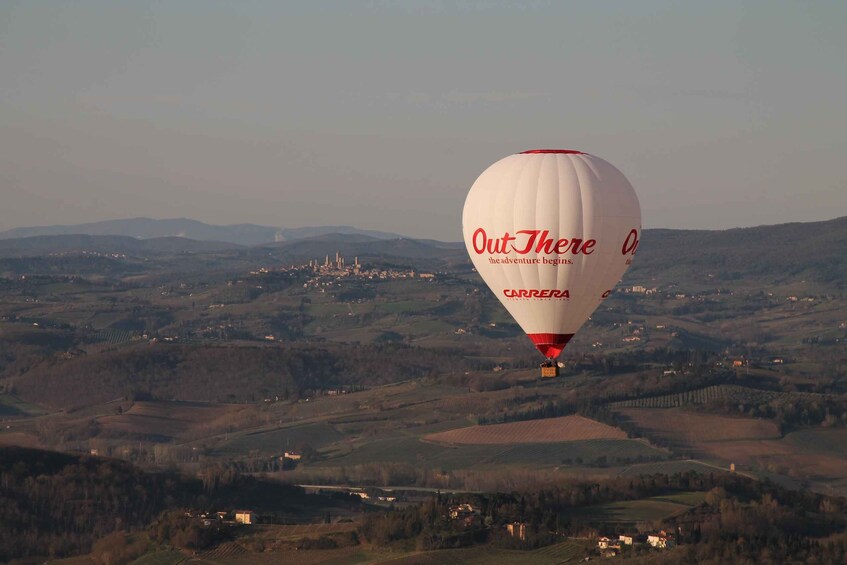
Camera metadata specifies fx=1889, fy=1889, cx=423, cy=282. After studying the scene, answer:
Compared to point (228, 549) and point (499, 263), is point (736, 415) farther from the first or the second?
point (499, 263)

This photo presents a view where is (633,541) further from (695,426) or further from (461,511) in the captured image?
(695,426)

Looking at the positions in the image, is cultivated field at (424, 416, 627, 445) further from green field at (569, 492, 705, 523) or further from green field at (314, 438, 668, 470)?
green field at (569, 492, 705, 523)

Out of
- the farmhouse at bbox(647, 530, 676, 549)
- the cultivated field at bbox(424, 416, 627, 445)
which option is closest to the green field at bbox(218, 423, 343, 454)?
the cultivated field at bbox(424, 416, 627, 445)

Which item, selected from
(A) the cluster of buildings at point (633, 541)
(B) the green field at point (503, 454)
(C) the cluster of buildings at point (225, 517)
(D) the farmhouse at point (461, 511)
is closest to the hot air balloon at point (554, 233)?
(A) the cluster of buildings at point (633, 541)

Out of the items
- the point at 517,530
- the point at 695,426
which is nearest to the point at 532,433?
the point at 695,426

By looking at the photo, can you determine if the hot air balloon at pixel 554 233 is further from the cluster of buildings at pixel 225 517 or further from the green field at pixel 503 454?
the green field at pixel 503 454

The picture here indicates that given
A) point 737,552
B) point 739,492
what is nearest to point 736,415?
point 739,492
